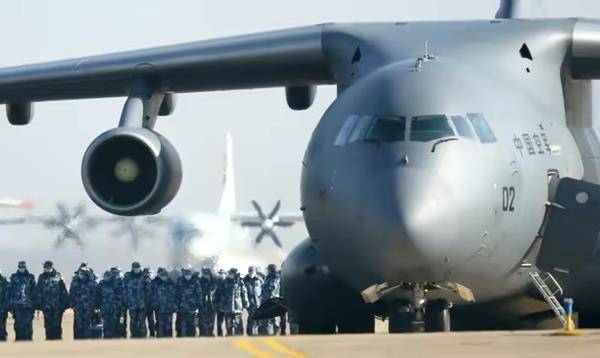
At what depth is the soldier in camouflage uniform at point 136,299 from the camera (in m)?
32.0

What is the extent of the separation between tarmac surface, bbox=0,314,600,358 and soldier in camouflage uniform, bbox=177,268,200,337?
15.7 metres

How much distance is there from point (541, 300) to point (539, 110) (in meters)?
2.26

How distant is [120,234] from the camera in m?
62.9

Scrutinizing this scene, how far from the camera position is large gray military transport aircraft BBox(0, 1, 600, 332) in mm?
16922

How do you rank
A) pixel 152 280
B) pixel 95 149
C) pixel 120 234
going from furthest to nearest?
pixel 120 234, pixel 152 280, pixel 95 149

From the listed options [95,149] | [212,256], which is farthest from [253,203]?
[95,149]

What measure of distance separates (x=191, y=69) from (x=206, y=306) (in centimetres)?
1307

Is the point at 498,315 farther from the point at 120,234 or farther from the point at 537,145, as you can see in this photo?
the point at 120,234

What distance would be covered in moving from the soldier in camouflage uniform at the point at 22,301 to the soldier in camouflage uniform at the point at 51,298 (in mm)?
A: 173

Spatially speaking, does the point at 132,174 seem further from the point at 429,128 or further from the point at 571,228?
the point at 571,228

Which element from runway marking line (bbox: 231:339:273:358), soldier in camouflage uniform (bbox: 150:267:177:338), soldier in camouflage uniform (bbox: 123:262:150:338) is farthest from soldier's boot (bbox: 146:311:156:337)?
runway marking line (bbox: 231:339:273:358)

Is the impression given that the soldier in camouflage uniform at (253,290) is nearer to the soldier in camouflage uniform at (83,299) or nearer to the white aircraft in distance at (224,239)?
the soldier in camouflage uniform at (83,299)

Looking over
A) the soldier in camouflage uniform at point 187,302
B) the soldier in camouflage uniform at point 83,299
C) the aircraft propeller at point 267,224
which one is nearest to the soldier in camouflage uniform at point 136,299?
the soldier in camouflage uniform at point 83,299

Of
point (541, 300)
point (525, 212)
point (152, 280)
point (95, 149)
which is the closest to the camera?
point (525, 212)
